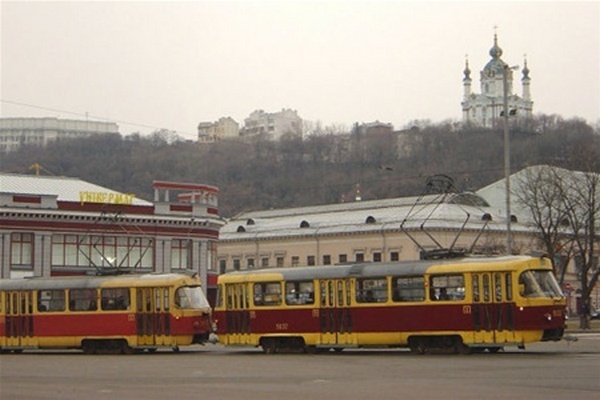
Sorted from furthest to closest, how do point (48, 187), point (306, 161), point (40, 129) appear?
point (40, 129) < point (306, 161) < point (48, 187)

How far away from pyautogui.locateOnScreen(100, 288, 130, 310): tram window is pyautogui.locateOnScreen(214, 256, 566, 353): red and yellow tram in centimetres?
329

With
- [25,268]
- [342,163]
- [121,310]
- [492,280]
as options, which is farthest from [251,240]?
[492,280]

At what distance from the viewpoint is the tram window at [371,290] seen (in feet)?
128

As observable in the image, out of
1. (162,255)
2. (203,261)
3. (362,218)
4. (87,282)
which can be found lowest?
(87,282)

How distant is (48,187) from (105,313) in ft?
130

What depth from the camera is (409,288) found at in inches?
1515

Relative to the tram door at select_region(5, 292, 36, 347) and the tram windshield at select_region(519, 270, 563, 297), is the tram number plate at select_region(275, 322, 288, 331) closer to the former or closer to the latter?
the tram windshield at select_region(519, 270, 563, 297)

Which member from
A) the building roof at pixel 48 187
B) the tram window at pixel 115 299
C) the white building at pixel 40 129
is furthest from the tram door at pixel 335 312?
the white building at pixel 40 129

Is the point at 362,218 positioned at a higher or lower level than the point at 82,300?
higher

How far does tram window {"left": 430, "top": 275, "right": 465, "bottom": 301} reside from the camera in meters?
37.1

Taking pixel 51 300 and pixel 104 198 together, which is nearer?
pixel 51 300

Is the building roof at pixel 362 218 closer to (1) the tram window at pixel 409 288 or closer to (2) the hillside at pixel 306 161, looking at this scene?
(2) the hillside at pixel 306 161

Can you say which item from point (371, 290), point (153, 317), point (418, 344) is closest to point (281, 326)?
point (371, 290)

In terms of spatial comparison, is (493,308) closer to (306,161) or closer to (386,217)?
(386,217)
